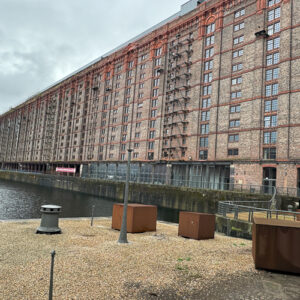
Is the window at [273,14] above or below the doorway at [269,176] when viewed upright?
above

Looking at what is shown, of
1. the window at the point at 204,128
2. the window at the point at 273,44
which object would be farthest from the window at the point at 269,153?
the window at the point at 273,44

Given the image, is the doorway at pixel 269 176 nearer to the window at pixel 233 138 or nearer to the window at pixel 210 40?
the window at pixel 233 138

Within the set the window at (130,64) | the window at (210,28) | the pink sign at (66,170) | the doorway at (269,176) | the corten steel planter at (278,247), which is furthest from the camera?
the pink sign at (66,170)

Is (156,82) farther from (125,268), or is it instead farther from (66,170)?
(125,268)

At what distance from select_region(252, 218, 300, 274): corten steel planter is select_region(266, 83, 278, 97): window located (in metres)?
38.5

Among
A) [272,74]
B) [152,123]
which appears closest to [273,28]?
[272,74]

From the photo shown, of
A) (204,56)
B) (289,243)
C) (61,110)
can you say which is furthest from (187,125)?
(61,110)

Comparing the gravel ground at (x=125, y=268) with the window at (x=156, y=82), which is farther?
the window at (x=156, y=82)

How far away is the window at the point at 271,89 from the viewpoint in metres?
43.4

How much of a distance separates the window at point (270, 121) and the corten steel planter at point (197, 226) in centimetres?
3259

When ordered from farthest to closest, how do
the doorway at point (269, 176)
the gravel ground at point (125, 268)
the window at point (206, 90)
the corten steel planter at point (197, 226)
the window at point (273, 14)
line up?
1. the window at point (206, 90)
2. the window at point (273, 14)
3. the doorway at point (269, 176)
4. the corten steel planter at point (197, 226)
5. the gravel ground at point (125, 268)

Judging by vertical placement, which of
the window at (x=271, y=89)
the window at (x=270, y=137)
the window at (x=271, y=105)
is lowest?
the window at (x=270, y=137)

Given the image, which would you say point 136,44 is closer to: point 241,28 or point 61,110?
point 241,28

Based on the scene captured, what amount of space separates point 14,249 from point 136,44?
69737 millimetres
